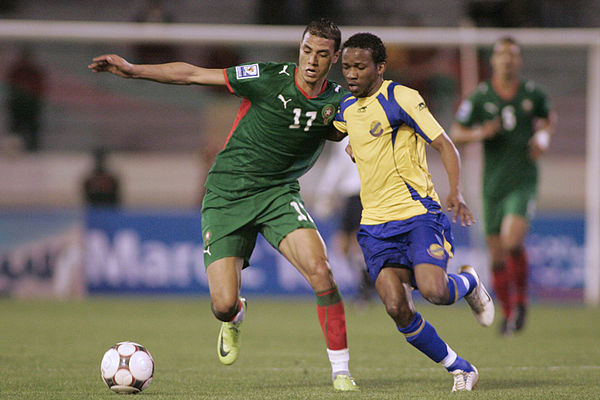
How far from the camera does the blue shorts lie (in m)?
5.16

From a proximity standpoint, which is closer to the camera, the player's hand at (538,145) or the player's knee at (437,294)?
the player's knee at (437,294)

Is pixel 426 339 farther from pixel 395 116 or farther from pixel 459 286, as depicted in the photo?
pixel 395 116

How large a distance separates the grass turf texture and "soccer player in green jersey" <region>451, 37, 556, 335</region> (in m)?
0.62

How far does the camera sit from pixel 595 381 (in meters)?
5.46

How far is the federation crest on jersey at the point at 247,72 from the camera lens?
18.4ft

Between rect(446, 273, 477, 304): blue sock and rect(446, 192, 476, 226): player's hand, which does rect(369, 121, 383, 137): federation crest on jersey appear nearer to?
rect(446, 192, 476, 226): player's hand

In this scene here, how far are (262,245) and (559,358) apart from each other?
6723 mm

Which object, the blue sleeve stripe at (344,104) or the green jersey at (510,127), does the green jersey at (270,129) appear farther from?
the green jersey at (510,127)

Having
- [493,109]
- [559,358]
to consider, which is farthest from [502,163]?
[559,358]

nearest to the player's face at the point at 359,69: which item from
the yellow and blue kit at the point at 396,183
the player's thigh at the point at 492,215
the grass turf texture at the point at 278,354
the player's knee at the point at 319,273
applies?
the yellow and blue kit at the point at 396,183

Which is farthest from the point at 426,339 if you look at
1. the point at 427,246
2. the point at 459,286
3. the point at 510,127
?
the point at 510,127

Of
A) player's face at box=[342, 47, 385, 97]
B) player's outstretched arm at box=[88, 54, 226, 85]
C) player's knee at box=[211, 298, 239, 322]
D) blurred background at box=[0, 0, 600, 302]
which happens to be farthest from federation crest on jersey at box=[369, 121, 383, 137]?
blurred background at box=[0, 0, 600, 302]

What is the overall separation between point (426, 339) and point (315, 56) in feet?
5.80

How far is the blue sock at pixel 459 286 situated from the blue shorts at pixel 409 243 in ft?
0.45
